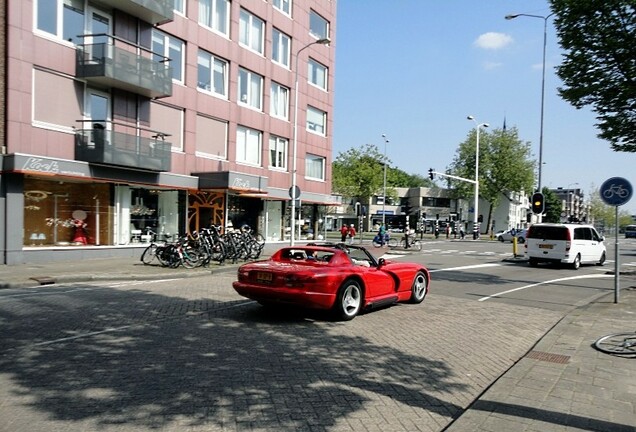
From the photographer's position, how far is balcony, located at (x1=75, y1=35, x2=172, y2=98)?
17.9m

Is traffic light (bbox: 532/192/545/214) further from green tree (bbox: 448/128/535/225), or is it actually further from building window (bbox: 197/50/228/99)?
green tree (bbox: 448/128/535/225)

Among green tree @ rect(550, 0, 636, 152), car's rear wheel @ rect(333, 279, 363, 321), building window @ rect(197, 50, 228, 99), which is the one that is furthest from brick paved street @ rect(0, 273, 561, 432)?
building window @ rect(197, 50, 228, 99)

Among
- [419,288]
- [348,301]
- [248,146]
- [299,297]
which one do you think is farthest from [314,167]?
[299,297]

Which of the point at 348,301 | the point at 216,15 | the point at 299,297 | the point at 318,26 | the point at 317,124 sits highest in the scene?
the point at 318,26

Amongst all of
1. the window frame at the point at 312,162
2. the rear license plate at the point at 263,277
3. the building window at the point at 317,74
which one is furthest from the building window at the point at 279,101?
the rear license plate at the point at 263,277

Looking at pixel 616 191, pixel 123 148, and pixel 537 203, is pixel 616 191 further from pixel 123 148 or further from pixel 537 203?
pixel 123 148

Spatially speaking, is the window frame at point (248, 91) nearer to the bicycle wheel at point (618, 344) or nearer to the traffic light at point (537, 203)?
the traffic light at point (537, 203)

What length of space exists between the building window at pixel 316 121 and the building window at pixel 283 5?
5.89 metres

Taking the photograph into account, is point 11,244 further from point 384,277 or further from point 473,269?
point 473,269

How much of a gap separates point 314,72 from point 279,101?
181 inches

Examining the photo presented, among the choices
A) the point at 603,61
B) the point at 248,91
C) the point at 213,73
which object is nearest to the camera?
the point at 603,61

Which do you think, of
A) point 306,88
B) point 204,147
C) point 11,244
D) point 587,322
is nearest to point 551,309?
point 587,322

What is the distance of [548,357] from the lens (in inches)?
248

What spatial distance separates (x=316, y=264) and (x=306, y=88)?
2506 cm
